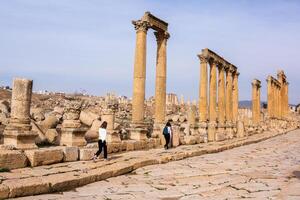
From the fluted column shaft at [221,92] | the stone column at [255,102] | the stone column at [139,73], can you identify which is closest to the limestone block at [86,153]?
the stone column at [139,73]

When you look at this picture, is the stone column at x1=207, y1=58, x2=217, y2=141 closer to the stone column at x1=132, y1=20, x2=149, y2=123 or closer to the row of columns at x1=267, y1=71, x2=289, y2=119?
the stone column at x1=132, y1=20, x2=149, y2=123

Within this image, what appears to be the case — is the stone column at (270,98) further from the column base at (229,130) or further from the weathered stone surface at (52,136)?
the weathered stone surface at (52,136)

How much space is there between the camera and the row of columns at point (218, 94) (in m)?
26.8

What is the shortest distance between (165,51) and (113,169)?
1125 centimetres

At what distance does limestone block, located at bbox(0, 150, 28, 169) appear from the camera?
30.8 feet

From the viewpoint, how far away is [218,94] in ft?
101

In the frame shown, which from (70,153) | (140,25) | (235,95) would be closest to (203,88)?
(235,95)

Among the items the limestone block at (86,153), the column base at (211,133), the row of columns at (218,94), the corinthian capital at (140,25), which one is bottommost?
the limestone block at (86,153)

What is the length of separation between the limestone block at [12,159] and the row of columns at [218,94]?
53.8 feet

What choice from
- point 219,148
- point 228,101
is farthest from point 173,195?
point 228,101

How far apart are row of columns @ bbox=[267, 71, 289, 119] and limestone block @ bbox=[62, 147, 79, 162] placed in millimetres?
41462

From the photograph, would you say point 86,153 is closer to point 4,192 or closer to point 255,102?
A: point 4,192

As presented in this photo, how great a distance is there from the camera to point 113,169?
1032cm

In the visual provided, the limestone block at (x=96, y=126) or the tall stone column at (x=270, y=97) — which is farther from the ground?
the tall stone column at (x=270, y=97)
